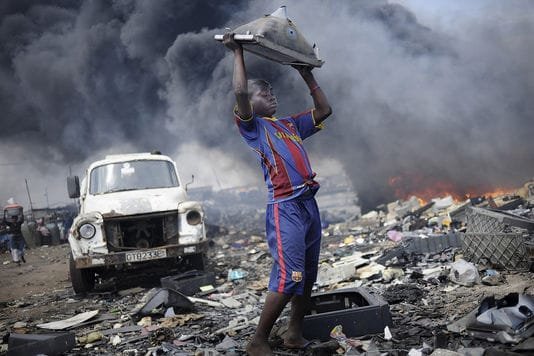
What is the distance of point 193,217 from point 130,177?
1576 mm

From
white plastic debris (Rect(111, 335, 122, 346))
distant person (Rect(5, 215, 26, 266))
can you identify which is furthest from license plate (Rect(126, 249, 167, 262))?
distant person (Rect(5, 215, 26, 266))

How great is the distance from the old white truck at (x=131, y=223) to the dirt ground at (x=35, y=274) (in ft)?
6.18

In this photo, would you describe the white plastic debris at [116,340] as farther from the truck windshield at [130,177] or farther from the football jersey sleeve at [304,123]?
the truck windshield at [130,177]

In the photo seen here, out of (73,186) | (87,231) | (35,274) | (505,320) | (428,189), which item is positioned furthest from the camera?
(428,189)

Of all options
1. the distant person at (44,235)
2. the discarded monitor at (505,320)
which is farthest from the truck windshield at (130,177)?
the distant person at (44,235)

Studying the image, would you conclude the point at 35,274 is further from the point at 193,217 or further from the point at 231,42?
the point at 231,42

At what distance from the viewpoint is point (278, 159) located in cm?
267

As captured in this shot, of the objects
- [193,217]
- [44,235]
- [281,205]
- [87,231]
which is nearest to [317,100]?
[281,205]

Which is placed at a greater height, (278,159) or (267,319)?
(278,159)

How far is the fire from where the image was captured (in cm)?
1564

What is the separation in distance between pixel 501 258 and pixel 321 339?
276 cm

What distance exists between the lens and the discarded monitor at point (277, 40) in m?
2.58

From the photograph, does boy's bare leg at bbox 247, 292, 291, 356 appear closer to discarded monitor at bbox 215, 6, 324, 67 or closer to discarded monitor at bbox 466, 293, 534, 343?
discarded monitor at bbox 466, 293, 534, 343

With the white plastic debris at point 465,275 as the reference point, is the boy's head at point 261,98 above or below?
above
